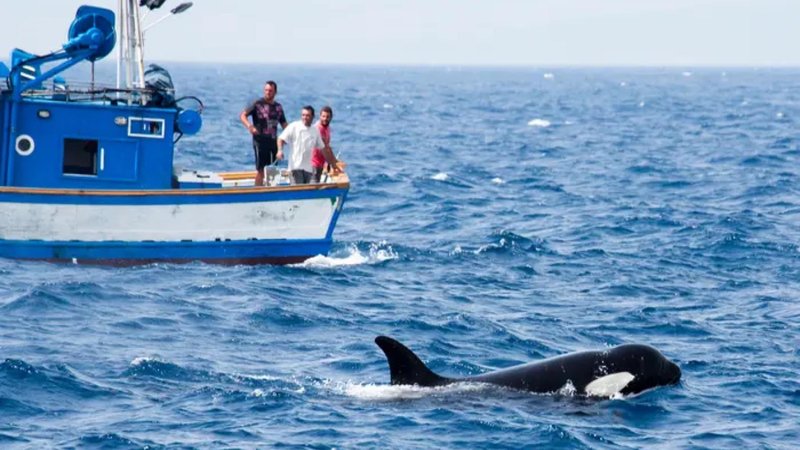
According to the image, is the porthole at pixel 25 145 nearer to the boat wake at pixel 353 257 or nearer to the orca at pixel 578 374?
the boat wake at pixel 353 257

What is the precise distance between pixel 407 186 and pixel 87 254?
54.7 feet

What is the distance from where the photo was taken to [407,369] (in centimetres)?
1588

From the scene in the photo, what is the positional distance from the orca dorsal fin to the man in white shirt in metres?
8.57

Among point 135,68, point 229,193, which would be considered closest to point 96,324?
point 229,193

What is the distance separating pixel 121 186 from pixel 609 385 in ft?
37.2

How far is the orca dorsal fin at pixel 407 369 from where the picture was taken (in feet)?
51.1

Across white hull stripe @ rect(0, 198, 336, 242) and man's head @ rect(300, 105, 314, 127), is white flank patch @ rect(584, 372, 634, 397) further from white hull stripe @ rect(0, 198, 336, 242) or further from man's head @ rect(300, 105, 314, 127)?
white hull stripe @ rect(0, 198, 336, 242)

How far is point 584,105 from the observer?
352 feet

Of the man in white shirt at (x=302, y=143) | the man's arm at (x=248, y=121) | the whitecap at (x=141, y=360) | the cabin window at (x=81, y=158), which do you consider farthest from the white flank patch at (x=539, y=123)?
the whitecap at (x=141, y=360)

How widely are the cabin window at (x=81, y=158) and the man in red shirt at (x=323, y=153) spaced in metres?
3.78

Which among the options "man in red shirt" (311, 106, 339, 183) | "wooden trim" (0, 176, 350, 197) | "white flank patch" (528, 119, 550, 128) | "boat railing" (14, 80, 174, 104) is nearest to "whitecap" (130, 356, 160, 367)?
"wooden trim" (0, 176, 350, 197)

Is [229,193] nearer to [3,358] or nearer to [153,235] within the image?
[153,235]

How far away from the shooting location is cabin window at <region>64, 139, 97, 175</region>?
A: 2459 centimetres

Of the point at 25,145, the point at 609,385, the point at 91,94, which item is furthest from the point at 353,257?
the point at 609,385
